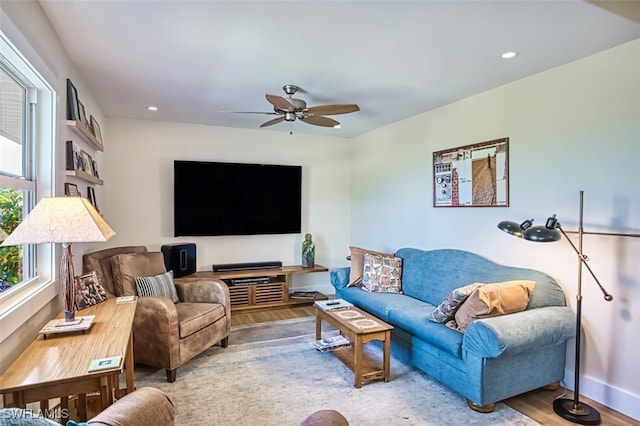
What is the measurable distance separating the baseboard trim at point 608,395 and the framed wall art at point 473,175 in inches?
57.6

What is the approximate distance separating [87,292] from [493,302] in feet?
9.23

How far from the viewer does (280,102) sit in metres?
2.92

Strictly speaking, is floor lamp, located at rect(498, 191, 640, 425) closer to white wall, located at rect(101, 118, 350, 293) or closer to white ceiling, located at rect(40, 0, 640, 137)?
white ceiling, located at rect(40, 0, 640, 137)

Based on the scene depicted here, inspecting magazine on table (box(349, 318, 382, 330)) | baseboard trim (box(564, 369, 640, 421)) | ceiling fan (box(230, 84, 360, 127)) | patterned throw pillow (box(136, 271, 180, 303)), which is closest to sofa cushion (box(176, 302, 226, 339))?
patterned throw pillow (box(136, 271, 180, 303))

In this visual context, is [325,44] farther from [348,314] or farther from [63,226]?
[348,314]

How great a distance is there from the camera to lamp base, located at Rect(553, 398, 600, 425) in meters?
2.38

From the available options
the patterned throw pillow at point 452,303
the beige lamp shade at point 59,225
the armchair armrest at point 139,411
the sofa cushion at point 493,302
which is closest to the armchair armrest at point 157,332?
the beige lamp shade at point 59,225

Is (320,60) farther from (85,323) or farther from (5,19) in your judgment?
(85,323)

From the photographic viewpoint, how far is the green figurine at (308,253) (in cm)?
530

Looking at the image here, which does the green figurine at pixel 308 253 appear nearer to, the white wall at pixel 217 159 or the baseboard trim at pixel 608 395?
the white wall at pixel 217 159

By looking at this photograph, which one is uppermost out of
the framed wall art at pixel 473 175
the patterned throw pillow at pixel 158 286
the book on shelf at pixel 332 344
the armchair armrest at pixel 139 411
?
the framed wall art at pixel 473 175

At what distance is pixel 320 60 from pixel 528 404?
114 inches

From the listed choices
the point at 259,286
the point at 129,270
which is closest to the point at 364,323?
the point at 129,270

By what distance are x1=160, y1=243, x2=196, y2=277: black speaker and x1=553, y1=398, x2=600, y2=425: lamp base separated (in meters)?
3.89
